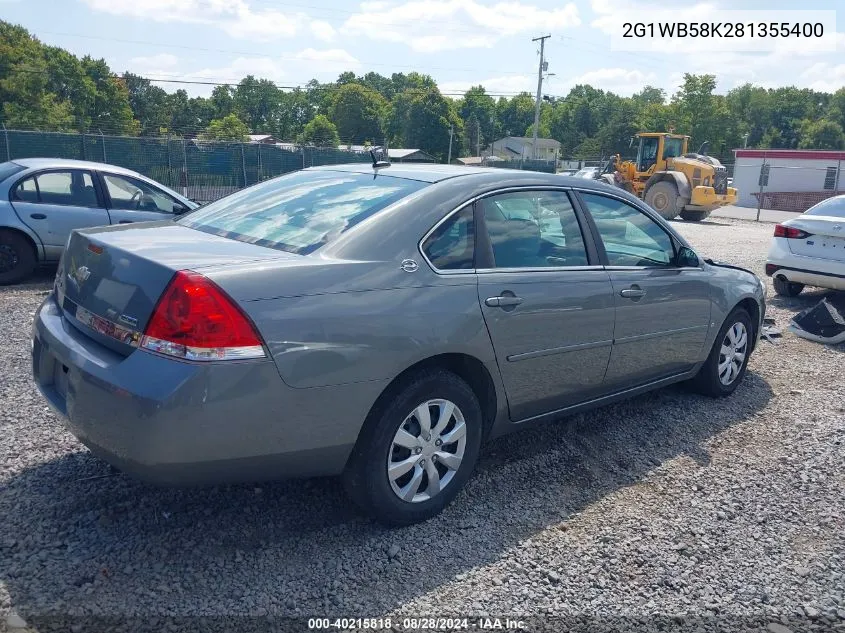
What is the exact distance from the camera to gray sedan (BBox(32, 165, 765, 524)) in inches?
106

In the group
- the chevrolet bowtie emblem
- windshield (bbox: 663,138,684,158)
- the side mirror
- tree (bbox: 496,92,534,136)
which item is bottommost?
the side mirror

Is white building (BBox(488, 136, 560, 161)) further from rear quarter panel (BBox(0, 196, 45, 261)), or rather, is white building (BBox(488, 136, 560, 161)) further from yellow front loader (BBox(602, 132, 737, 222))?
rear quarter panel (BBox(0, 196, 45, 261))

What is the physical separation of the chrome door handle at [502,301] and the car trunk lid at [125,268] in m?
0.98

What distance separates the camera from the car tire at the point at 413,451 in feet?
10.3

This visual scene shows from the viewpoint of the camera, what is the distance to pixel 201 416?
265 cm

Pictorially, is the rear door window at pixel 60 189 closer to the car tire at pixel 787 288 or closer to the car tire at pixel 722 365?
the car tire at pixel 722 365

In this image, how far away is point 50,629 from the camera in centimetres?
254

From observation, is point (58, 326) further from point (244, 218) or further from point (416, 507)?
point (416, 507)

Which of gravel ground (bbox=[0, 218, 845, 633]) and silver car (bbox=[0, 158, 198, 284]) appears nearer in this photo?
gravel ground (bbox=[0, 218, 845, 633])

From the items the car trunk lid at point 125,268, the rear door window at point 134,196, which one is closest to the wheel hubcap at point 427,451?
the car trunk lid at point 125,268

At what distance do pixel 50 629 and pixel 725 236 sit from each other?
2007 cm

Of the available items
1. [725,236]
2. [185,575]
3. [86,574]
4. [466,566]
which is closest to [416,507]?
[466,566]

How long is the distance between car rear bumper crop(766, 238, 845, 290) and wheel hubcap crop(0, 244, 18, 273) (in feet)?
30.1

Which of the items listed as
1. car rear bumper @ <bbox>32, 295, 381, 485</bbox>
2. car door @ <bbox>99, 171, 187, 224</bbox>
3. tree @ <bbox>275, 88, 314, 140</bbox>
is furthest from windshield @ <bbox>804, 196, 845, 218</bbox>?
tree @ <bbox>275, 88, 314, 140</bbox>
